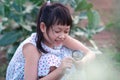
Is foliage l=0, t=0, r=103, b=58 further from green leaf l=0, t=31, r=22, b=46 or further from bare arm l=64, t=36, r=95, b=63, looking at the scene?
bare arm l=64, t=36, r=95, b=63

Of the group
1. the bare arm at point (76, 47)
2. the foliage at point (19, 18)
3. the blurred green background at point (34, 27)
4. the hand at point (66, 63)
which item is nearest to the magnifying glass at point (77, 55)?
the bare arm at point (76, 47)

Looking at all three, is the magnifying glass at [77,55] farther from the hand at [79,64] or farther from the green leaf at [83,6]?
the green leaf at [83,6]

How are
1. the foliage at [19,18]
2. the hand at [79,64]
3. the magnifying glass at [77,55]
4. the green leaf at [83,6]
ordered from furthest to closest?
the green leaf at [83,6], the foliage at [19,18], the magnifying glass at [77,55], the hand at [79,64]

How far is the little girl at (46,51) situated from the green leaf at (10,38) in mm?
1535

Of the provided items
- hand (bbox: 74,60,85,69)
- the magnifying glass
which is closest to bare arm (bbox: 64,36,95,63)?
the magnifying glass

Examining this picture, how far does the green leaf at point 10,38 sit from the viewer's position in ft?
16.4

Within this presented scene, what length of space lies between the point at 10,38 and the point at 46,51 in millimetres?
1661

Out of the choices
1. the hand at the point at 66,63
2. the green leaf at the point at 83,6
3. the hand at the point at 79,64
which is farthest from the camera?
the green leaf at the point at 83,6

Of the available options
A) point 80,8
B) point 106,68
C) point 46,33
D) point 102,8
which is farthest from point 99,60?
point 46,33

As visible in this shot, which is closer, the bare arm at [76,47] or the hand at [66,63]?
the hand at [66,63]

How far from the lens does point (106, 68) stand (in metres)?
5.31

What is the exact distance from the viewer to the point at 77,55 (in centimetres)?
359

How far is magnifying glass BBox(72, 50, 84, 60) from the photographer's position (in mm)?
3562

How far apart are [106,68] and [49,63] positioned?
2.02 metres
